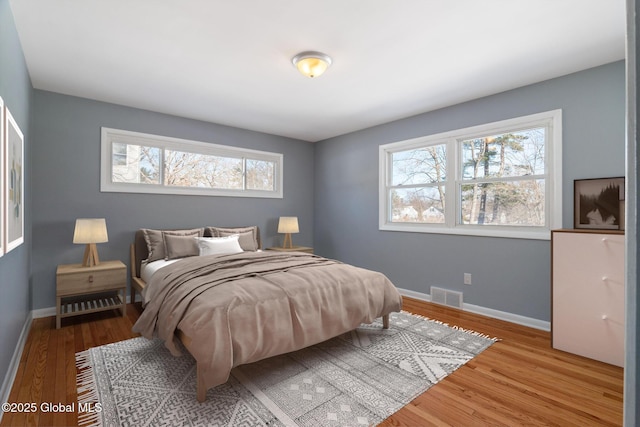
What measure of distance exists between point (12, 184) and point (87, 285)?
1564 mm

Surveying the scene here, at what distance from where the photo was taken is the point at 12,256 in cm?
227

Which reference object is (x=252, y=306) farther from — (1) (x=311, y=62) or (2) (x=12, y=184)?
(1) (x=311, y=62)

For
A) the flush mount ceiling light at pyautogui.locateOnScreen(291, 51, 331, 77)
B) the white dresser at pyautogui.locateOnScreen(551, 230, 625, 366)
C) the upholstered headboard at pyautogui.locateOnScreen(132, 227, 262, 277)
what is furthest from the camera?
the upholstered headboard at pyautogui.locateOnScreen(132, 227, 262, 277)

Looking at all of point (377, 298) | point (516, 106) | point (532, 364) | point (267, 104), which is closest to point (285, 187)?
point (267, 104)

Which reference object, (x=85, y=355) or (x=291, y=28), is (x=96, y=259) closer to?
(x=85, y=355)

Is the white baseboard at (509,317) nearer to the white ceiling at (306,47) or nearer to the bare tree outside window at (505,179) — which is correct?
the bare tree outside window at (505,179)

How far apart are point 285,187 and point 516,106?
3456 millimetres

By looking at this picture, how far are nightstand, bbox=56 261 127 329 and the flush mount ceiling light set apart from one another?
2.76m

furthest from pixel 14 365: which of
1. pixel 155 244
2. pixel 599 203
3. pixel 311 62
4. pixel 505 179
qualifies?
pixel 599 203

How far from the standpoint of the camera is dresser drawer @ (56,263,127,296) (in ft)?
10.3

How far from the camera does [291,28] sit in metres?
2.33

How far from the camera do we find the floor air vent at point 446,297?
3.82m

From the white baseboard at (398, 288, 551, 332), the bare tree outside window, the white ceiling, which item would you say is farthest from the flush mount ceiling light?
the white baseboard at (398, 288, 551, 332)

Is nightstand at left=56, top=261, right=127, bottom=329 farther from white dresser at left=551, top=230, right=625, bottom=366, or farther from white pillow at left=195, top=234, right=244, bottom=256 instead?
white dresser at left=551, top=230, right=625, bottom=366
